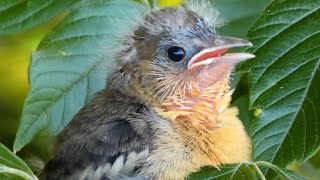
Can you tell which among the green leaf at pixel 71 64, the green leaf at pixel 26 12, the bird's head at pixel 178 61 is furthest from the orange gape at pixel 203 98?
the green leaf at pixel 26 12

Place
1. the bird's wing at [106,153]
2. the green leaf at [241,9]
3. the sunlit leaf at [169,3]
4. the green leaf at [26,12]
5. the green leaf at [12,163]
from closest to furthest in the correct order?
the green leaf at [12,163], the bird's wing at [106,153], the green leaf at [26,12], the green leaf at [241,9], the sunlit leaf at [169,3]

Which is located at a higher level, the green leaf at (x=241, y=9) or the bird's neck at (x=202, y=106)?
the green leaf at (x=241, y=9)

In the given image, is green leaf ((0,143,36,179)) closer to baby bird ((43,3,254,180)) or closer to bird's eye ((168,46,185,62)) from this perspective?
baby bird ((43,3,254,180))

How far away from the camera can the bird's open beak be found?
2.39 meters

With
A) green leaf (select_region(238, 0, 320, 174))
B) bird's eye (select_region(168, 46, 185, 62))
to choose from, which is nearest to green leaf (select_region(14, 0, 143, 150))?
bird's eye (select_region(168, 46, 185, 62))

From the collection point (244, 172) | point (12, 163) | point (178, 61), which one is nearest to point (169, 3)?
point (178, 61)

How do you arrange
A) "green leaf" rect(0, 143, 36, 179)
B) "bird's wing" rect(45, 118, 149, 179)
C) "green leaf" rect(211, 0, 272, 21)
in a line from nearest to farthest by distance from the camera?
1. "green leaf" rect(0, 143, 36, 179)
2. "bird's wing" rect(45, 118, 149, 179)
3. "green leaf" rect(211, 0, 272, 21)

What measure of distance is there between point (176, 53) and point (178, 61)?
0.12ft

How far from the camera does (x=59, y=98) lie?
8.28ft

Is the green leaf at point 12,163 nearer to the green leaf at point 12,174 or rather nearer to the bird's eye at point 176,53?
the green leaf at point 12,174

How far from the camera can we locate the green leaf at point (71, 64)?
7.96ft

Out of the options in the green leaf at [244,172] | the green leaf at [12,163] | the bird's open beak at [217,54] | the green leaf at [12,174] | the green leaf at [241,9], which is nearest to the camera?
the green leaf at [12,174]

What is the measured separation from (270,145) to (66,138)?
2.14 feet

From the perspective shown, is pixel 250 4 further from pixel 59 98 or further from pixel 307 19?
pixel 59 98
